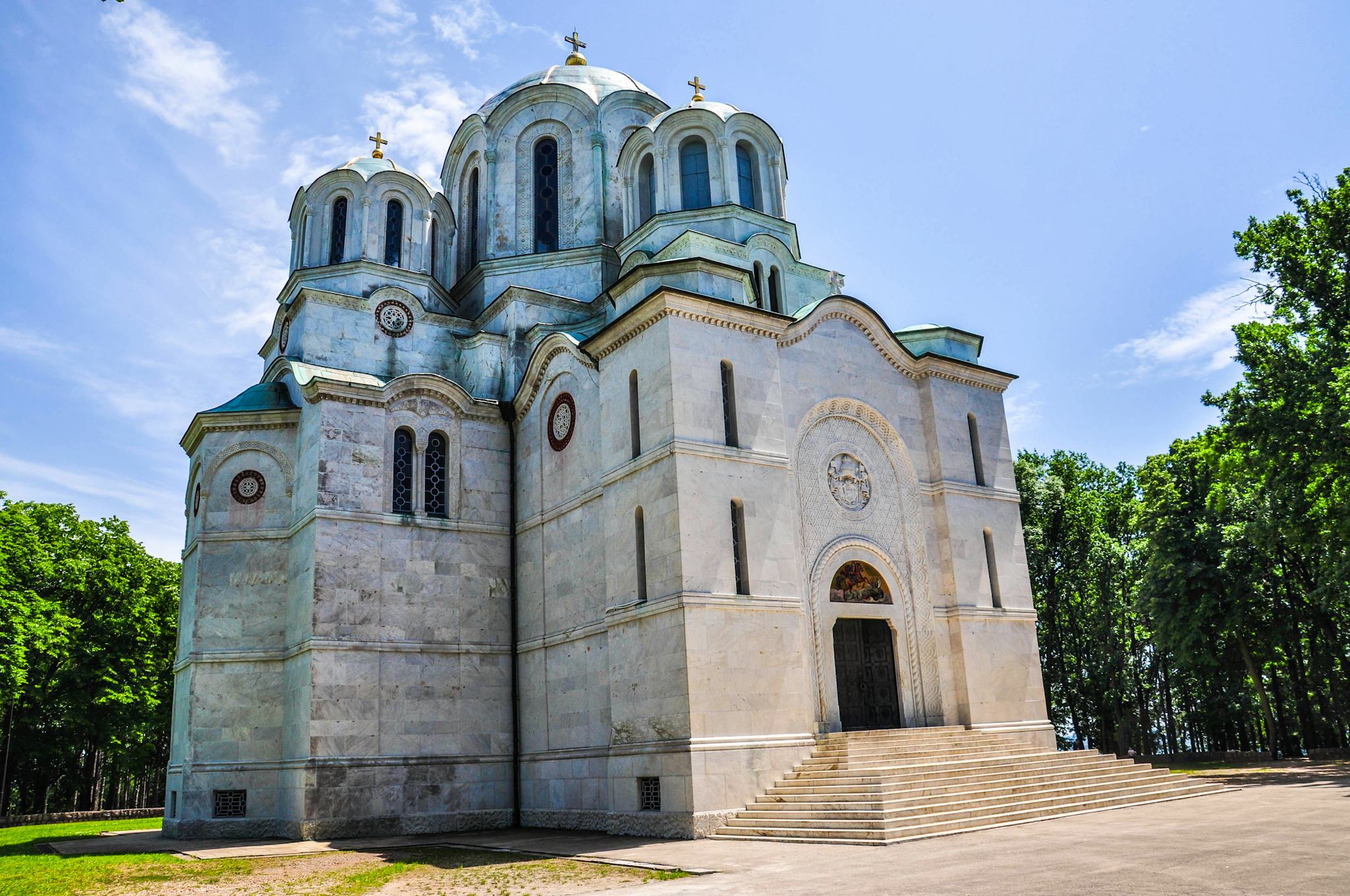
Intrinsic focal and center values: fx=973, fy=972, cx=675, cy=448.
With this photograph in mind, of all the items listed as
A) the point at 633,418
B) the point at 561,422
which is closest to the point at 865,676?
the point at 633,418

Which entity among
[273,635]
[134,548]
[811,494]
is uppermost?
[134,548]

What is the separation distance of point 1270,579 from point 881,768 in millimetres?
22549

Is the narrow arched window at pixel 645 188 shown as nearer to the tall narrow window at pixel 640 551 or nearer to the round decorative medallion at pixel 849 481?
the round decorative medallion at pixel 849 481

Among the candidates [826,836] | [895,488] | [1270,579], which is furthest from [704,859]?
[1270,579]

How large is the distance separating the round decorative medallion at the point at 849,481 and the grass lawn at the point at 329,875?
27.4 feet

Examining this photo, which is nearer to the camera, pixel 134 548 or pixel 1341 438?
pixel 1341 438

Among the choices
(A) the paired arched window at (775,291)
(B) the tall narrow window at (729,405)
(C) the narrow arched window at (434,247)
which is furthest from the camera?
(C) the narrow arched window at (434,247)

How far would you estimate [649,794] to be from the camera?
14.9m

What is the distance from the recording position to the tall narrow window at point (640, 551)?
1588cm

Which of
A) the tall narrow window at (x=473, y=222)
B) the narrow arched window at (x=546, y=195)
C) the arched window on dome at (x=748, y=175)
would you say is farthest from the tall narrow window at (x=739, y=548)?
the tall narrow window at (x=473, y=222)

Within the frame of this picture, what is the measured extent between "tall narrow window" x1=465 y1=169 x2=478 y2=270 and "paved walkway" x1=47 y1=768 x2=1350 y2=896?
1506 cm

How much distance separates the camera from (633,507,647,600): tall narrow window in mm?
15883

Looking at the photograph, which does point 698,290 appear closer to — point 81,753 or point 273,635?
point 273,635

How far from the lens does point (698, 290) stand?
675 inches
